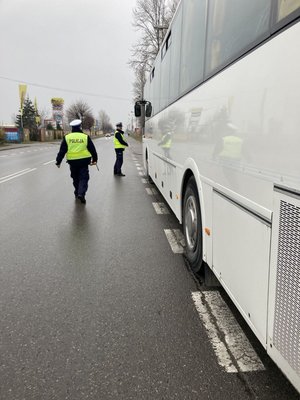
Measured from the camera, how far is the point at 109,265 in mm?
4219

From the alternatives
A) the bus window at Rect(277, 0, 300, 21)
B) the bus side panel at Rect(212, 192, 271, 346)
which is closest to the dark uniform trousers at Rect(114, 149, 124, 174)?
the bus side panel at Rect(212, 192, 271, 346)

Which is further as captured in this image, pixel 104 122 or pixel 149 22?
pixel 104 122

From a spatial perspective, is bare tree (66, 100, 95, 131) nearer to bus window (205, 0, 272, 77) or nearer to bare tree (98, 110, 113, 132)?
bare tree (98, 110, 113, 132)

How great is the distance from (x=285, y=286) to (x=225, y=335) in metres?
1.15

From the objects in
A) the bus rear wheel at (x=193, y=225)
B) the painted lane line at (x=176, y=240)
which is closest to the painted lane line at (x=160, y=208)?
the painted lane line at (x=176, y=240)

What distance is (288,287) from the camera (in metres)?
1.70

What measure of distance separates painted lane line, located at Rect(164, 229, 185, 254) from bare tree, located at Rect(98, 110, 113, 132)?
164324mm

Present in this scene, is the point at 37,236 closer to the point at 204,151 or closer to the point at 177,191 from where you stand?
the point at 177,191

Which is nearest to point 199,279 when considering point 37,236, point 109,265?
→ point 109,265

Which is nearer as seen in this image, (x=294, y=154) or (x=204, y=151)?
(x=294, y=154)

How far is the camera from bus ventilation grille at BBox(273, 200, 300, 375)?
5.35 feet

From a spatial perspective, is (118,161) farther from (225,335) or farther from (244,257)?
(244,257)

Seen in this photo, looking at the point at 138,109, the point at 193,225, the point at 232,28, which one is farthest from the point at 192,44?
the point at 138,109

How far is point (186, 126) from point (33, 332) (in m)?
2.68
